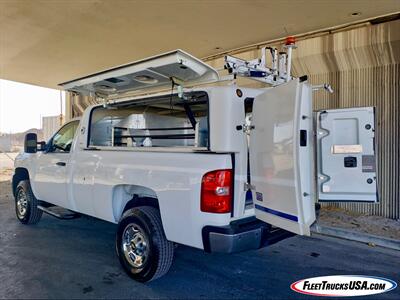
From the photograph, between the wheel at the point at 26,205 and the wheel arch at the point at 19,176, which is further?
the wheel arch at the point at 19,176

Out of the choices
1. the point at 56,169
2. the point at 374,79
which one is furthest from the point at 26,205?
the point at 374,79

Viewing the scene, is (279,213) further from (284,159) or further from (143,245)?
(143,245)

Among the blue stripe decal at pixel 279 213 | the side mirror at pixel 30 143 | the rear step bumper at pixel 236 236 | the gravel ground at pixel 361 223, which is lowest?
the gravel ground at pixel 361 223

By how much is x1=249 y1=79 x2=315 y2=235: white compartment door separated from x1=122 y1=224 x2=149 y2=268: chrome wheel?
4.30 feet

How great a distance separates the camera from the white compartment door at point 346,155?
10.7 ft

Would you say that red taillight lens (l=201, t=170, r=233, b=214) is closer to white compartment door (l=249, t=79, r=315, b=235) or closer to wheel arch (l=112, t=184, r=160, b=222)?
white compartment door (l=249, t=79, r=315, b=235)

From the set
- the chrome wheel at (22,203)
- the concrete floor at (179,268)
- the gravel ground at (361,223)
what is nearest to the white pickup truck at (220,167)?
the concrete floor at (179,268)

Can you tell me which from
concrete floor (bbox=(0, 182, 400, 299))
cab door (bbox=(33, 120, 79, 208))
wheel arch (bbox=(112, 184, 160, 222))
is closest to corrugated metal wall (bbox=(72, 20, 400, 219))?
concrete floor (bbox=(0, 182, 400, 299))

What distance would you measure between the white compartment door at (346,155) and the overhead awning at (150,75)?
54.5 inches

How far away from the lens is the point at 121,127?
177 inches

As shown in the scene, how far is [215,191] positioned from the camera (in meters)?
2.87

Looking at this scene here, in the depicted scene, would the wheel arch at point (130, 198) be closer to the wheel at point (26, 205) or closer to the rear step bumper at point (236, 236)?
the rear step bumper at point (236, 236)

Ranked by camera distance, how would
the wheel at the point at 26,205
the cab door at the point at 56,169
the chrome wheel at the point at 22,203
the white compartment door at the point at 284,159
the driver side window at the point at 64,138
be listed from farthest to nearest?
the chrome wheel at the point at 22,203
the wheel at the point at 26,205
the driver side window at the point at 64,138
the cab door at the point at 56,169
the white compartment door at the point at 284,159

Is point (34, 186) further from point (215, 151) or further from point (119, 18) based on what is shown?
point (215, 151)
